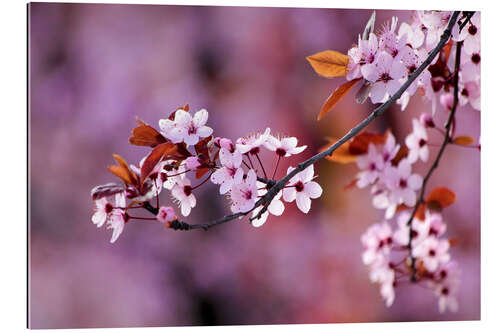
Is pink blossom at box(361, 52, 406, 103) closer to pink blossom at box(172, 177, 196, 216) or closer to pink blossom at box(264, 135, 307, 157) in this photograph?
pink blossom at box(264, 135, 307, 157)

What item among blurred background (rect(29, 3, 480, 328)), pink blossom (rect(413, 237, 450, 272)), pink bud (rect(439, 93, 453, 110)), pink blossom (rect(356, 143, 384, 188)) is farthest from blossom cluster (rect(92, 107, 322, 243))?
blurred background (rect(29, 3, 480, 328))

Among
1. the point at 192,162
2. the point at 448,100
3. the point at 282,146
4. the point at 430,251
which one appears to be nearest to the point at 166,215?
the point at 192,162

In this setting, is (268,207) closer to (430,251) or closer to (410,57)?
(410,57)

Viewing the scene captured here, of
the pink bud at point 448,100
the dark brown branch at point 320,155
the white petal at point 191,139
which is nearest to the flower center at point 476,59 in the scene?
the pink bud at point 448,100

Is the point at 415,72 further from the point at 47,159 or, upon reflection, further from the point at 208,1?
the point at 47,159

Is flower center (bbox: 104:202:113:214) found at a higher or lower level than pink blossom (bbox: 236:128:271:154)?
lower
